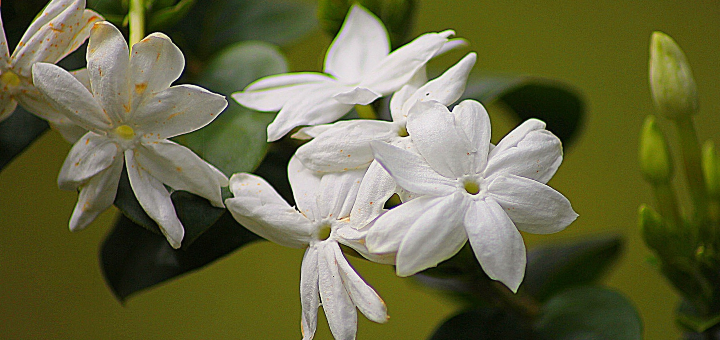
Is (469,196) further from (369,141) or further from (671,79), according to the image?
(671,79)

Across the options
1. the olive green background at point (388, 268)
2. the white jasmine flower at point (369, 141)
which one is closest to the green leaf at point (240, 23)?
the white jasmine flower at point (369, 141)

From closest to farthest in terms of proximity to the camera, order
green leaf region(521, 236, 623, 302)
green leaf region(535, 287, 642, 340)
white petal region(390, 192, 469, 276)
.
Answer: white petal region(390, 192, 469, 276)
green leaf region(535, 287, 642, 340)
green leaf region(521, 236, 623, 302)

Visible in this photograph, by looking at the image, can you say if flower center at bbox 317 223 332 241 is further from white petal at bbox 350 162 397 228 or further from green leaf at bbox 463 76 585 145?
green leaf at bbox 463 76 585 145

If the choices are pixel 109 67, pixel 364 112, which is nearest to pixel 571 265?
pixel 364 112

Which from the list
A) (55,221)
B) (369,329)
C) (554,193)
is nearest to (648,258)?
(554,193)

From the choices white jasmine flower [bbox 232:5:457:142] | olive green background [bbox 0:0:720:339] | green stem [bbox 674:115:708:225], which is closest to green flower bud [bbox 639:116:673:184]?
green stem [bbox 674:115:708:225]

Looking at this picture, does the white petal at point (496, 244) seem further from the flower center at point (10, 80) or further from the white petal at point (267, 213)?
the flower center at point (10, 80)
